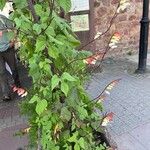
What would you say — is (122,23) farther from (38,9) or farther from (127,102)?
(38,9)

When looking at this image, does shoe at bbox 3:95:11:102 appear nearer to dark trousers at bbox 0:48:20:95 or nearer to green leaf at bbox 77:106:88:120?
dark trousers at bbox 0:48:20:95

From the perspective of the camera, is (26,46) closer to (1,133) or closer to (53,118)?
(53,118)

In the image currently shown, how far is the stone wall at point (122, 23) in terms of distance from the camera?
7324mm

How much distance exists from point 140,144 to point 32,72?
5.76 feet

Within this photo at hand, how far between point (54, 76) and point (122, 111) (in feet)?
7.50

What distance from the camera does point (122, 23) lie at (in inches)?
297

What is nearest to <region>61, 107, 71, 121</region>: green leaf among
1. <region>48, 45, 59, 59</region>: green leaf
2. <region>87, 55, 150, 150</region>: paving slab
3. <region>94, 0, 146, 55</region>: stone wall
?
<region>48, 45, 59, 59</region>: green leaf

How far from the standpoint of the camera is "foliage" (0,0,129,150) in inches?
103

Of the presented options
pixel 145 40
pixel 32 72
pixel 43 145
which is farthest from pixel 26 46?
pixel 145 40

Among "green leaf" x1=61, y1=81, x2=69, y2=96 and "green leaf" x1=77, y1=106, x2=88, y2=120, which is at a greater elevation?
"green leaf" x1=61, y1=81, x2=69, y2=96

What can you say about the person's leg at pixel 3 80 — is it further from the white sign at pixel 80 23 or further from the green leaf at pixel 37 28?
the green leaf at pixel 37 28

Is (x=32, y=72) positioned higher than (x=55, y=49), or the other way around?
(x=55, y=49)

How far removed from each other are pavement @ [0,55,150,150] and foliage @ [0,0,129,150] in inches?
28.8

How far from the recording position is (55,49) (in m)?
2.62
